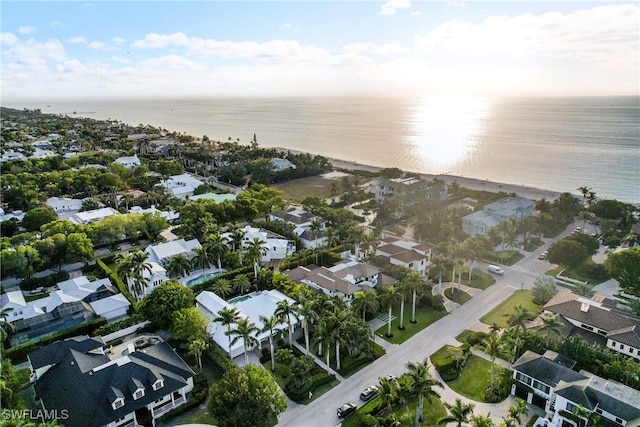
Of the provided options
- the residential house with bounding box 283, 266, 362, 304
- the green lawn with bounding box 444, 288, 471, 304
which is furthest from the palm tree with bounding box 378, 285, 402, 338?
the green lawn with bounding box 444, 288, 471, 304

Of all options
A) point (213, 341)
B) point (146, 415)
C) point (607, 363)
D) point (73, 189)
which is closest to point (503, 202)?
point (607, 363)

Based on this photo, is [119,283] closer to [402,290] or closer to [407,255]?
[402,290]

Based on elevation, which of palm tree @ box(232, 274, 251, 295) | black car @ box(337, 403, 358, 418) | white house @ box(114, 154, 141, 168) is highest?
white house @ box(114, 154, 141, 168)

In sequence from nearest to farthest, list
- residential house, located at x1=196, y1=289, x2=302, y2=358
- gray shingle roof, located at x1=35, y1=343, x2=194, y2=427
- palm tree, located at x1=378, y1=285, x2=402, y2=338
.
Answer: gray shingle roof, located at x1=35, y1=343, x2=194, y2=427
residential house, located at x1=196, y1=289, x2=302, y2=358
palm tree, located at x1=378, y1=285, x2=402, y2=338

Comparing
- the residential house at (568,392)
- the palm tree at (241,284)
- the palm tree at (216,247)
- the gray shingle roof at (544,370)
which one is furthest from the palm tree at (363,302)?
the palm tree at (216,247)

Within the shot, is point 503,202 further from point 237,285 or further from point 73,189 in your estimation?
point 73,189

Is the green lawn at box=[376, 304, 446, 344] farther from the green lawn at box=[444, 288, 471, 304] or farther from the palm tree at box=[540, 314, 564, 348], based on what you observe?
the palm tree at box=[540, 314, 564, 348]

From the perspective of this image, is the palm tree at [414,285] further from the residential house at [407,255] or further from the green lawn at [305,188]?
the green lawn at [305,188]
